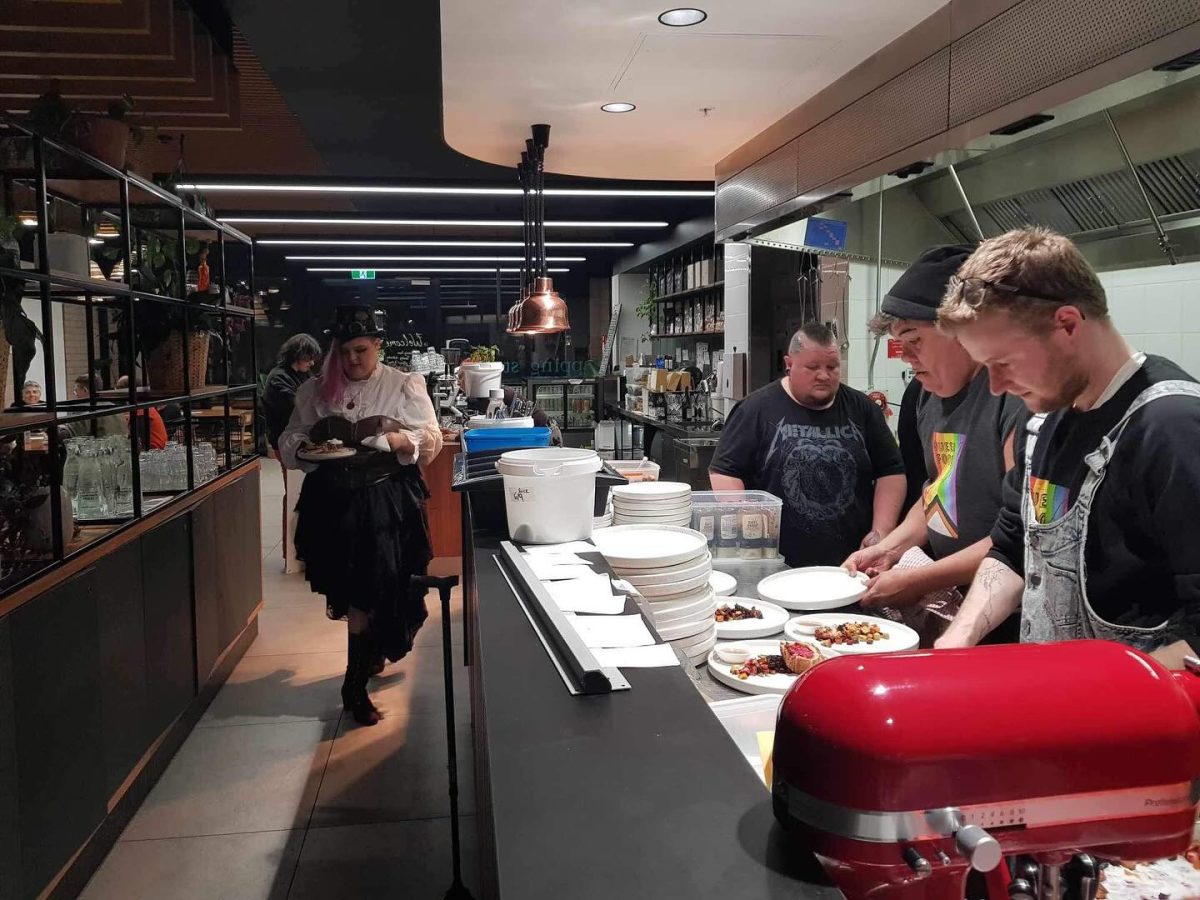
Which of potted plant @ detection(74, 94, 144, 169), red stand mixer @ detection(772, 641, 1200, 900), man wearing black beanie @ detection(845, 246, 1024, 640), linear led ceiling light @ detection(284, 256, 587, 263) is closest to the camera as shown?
red stand mixer @ detection(772, 641, 1200, 900)

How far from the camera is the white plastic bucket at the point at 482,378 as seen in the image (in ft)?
21.9

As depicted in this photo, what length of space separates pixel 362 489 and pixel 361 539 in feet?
0.74

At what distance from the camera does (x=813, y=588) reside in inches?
92.9

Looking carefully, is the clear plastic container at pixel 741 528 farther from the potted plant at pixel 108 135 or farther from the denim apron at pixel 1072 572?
the potted plant at pixel 108 135

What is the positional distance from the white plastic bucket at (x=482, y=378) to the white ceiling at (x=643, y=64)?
1.63m

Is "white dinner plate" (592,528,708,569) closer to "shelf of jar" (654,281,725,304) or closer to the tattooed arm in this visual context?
the tattooed arm

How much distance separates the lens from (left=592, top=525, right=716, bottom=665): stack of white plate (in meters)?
1.79

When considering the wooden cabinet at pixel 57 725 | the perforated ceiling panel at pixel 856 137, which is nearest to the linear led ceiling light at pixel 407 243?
the perforated ceiling panel at pixel 856 137

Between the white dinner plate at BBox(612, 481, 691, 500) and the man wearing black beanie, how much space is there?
21.9 inches

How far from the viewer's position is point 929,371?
268 centimetres

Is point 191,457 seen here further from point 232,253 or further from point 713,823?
point 232,253

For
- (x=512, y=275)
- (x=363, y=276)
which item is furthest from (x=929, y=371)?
(x=512, y=275)

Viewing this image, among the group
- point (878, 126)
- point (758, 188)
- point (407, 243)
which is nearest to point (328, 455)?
point (878, 126)

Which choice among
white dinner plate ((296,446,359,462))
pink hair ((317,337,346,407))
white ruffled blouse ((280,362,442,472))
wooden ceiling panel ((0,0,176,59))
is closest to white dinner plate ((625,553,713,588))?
white dinner plate ((296,446,359,462))
